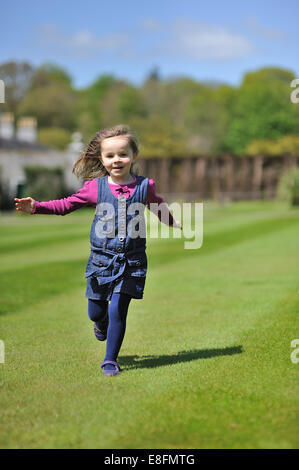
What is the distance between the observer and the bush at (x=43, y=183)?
3662 centimetres

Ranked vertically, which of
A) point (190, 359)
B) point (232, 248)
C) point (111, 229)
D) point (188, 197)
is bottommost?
point (188, 197)

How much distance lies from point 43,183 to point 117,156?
1279 inches

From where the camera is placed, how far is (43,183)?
37094 millimetres

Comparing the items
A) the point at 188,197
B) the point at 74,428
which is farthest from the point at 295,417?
the point at 188,197

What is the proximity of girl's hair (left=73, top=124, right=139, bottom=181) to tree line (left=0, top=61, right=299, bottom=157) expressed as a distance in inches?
2463

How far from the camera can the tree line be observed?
74250mm

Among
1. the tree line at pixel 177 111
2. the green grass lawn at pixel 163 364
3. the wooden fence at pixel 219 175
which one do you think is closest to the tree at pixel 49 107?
the tree line at pixel 177 111

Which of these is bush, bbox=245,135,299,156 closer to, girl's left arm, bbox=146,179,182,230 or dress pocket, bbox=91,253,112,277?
girl's left arm, bbox=146,179,182,230

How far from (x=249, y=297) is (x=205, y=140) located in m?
74.6

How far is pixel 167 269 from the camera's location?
1143 centimetres

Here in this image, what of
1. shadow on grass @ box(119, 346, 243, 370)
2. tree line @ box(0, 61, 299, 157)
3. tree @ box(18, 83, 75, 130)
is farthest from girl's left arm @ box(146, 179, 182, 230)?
tree @ box(18, 83, 75, 130)

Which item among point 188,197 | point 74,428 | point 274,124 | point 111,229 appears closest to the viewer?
point 74,428

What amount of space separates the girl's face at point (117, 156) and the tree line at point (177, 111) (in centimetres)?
6274

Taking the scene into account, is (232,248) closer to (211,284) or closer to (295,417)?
(211,284)
